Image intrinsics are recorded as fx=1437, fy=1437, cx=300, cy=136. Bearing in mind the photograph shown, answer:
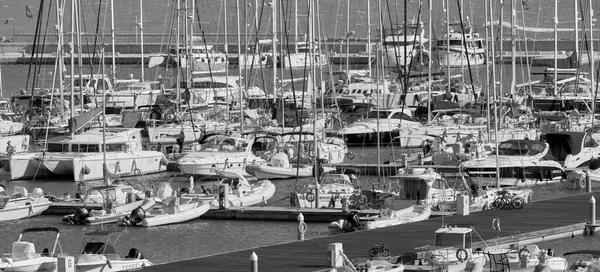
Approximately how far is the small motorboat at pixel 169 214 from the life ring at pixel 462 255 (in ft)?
35.0

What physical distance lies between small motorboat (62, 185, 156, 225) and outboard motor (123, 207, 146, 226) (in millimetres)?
552

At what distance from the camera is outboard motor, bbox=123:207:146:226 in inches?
1364

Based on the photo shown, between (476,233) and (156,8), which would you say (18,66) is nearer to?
(156,8)

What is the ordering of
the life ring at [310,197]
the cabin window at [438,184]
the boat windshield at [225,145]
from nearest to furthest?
the cabin window at [438,184] < the life ring at [310,197] < the boat windshield at [225,145]

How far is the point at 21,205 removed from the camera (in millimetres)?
36094

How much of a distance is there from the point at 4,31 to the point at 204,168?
391 ft

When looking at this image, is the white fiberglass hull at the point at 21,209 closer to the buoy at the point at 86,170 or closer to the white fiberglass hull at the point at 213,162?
the buoy at the point at 86,170

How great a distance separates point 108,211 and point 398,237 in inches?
365

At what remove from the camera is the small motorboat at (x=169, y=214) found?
34.7m

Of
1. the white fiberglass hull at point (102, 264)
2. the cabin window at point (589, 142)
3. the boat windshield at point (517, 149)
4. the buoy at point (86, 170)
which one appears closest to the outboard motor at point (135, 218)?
the white fiberglass hull at point (102, 264)

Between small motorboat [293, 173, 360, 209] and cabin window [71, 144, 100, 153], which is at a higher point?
cabin window [71, 144, 100, 153]

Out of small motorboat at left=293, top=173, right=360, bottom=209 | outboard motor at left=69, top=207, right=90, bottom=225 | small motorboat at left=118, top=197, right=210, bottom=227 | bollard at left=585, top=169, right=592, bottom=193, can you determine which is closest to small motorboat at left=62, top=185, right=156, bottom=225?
outboard motor at left=69, top=207, right=90, bottom=225

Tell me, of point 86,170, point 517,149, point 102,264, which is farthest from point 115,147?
point 102,264

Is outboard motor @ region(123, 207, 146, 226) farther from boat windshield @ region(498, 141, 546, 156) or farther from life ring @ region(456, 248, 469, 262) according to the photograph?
boat windshield @ region(498, 141, 546, 156)
